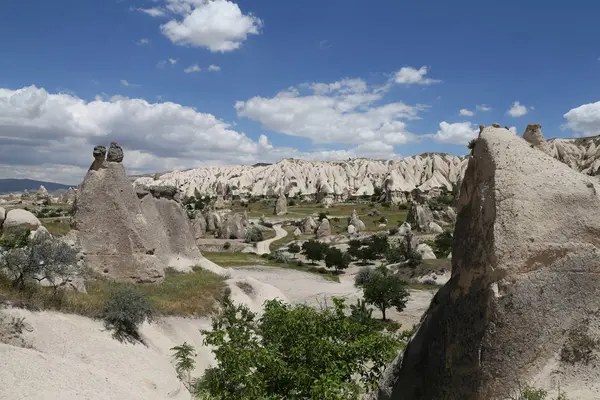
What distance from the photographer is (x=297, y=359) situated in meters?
7.42

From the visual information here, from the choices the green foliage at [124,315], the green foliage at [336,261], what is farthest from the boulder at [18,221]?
the green foliage at [336,261]

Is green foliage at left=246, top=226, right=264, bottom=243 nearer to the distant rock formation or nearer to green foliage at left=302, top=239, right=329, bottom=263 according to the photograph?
green foliage at left=302, top=239, right=329, bottom=263

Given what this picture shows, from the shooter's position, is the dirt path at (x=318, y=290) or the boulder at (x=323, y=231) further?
the boulder at (x=323, y=231)

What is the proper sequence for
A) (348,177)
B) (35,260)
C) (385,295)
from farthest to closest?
(348,177) < (385,295) < (35,260)

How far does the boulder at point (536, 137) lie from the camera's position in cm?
855

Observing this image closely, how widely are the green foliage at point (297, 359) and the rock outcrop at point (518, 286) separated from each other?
978 mm

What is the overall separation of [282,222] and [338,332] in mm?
63515

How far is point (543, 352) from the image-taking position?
5.12 m

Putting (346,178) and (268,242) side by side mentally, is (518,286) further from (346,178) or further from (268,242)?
(346,178)

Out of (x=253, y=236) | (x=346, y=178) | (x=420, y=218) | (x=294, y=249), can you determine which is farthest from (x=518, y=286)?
(x=346, y=178)

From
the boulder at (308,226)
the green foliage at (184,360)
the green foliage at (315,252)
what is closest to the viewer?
the green foliage at (184,360)

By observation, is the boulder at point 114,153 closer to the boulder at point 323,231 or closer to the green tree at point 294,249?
the green tree at point 294,249

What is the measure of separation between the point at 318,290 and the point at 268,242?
24.6m

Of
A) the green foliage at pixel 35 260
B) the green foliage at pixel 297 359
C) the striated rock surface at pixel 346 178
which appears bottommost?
the green foliage at pixel 297 359
